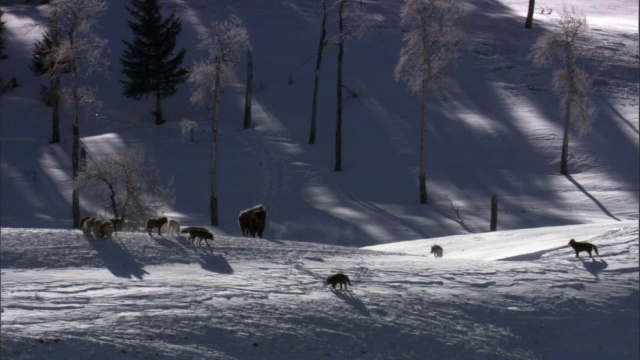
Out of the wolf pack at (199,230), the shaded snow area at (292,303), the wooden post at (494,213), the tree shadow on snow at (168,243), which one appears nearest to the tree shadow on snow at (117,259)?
the shaded snow area at (292,303)

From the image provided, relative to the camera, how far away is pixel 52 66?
3966cm

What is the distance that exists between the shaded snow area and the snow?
0.05 meters

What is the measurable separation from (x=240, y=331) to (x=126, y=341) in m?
1.71

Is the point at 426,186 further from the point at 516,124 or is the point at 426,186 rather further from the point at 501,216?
the point at 516,124

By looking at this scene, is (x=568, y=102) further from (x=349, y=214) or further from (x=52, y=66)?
(x=52, y=66)

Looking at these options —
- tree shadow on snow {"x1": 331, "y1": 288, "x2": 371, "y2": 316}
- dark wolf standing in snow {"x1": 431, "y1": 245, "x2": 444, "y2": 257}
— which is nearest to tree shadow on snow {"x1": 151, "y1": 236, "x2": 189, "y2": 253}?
tree shadow on snow {"x1": 331, "y1": 288, "x2": 371, "y2": 316}

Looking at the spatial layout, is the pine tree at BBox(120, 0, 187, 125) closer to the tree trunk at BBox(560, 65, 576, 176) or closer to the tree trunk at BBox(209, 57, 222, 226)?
the tree trunk at BBox(209, 57, 222, 226)

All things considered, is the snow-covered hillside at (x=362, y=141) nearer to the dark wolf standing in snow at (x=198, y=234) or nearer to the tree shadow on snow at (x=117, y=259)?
the dark wolf standing in snow at (x=198, y=234)

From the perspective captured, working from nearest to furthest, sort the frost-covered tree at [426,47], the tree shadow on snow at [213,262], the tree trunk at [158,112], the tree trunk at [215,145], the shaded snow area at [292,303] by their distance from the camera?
the shaded snow area at [292,303] < the tree shadow on snow at [213,262] < the tree trunk at [215,145] < the frost-covered tree at [426,47] < the tree trunk at [158,112]

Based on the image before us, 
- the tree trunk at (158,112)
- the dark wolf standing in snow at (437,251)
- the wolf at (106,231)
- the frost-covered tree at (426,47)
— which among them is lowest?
the tree trunk at (158,112)

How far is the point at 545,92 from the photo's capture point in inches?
1959

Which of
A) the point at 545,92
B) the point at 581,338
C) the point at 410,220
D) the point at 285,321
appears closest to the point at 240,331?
the point at 285,321

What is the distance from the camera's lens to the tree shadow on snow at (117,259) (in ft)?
52.9

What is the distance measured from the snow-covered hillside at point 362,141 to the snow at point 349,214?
137 mm
